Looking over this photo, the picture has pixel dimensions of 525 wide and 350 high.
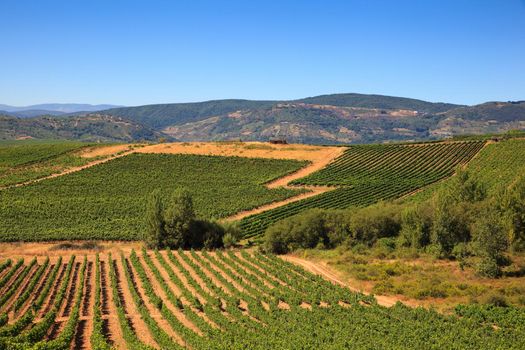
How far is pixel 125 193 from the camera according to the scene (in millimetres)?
82062

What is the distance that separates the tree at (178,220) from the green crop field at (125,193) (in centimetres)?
395

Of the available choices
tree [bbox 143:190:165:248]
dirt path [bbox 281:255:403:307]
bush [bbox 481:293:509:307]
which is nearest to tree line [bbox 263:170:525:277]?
dirt path [bbox 281:255:403:307]

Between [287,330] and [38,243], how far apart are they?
39754 millimetres

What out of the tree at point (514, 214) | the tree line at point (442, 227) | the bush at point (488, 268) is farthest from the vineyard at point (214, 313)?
the tree at point (514, 214)

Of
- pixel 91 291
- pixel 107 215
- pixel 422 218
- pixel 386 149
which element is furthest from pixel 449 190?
pixel 386 149

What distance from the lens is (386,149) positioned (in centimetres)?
12125

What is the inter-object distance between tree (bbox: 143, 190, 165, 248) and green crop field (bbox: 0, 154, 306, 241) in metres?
4.82

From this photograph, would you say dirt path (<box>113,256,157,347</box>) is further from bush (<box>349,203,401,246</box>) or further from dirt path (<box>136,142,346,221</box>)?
dirt path (<box>136,142,346,221</box>)

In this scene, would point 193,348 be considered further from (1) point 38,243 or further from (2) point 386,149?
(2) point 386,149

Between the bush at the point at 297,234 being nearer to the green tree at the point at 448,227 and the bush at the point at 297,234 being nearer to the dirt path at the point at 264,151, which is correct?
the green tree at the point at 448,227

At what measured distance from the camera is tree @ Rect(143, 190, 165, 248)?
53844mm

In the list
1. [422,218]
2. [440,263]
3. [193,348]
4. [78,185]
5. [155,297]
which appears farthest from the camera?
[78,185]

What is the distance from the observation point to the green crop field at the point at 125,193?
62.3 metres

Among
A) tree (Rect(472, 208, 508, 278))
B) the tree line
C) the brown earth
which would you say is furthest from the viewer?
the tree line
